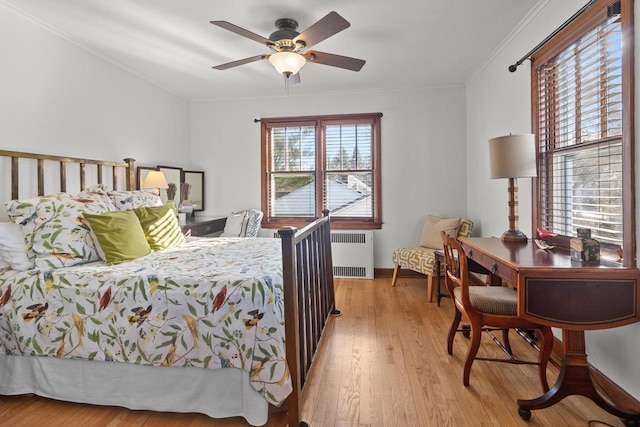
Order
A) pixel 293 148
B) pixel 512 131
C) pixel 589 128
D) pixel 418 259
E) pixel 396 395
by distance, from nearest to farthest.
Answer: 1. pixel 396 395
2. pixel 589 128
3. pixel 512 131
4. pixel 418 259
5. pixel 293 148

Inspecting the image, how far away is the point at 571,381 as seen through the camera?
65.4 inches

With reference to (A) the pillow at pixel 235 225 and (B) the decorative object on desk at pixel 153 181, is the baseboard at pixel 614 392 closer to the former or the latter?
(A) the pillow at pixel 235 225

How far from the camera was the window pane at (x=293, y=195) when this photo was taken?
183 inches

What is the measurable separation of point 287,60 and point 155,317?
76.9 inches

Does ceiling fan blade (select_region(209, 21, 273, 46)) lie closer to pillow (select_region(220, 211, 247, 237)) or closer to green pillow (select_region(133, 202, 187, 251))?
green pillow (select_region(133, 202, 187, 251))

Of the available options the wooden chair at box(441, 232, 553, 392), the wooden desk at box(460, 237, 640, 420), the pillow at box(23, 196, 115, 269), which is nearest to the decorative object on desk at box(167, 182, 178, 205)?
the pillow at box(23, 196, 115, 269)

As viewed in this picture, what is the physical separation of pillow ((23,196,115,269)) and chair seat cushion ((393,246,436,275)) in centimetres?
294

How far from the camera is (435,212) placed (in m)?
4.37

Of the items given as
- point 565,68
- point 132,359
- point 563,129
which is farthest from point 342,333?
point 565,68

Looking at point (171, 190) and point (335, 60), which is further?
point (171, 190)

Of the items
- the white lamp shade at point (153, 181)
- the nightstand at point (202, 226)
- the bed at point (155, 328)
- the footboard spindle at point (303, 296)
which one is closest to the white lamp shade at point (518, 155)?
the footboard spindle at point (303, 296)

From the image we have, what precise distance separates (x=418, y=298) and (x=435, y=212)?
1.30 m

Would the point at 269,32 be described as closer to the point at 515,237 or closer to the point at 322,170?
the point at 322,170

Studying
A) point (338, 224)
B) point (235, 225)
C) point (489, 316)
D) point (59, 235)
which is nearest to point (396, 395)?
point (489, 316)
